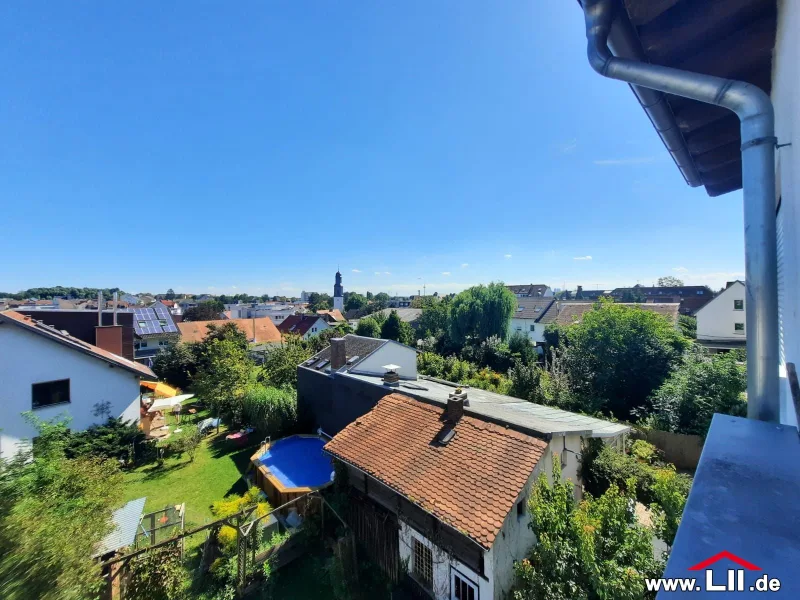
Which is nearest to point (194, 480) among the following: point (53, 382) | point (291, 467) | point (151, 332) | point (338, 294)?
point (291, 467)

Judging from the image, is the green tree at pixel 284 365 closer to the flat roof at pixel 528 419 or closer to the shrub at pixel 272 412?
the shrub at pixel 272 412

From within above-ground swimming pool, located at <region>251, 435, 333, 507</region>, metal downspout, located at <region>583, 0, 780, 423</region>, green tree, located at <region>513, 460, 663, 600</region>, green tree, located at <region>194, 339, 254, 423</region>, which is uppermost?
metal downspout, located at <region>583, 0, 780, 423</region>

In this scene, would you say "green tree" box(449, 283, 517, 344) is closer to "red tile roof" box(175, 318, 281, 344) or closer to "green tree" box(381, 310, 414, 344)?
"green tree" box(381, 310, 414, 344)

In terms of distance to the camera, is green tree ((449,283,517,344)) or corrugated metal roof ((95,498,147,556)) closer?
corrugated metal roof ((95,498,147,556))

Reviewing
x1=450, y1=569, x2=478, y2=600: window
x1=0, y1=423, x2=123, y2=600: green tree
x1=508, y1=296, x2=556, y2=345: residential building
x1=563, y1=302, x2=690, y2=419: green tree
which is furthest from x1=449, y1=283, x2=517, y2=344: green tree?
x1=0, y1=423, x2=123, y2=600: green tree

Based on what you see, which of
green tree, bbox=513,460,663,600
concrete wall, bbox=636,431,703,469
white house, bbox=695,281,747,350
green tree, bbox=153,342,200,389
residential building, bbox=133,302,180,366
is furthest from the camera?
residential building, bbox=133,302,180,366

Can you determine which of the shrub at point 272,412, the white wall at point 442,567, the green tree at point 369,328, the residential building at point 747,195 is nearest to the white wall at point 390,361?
the shrub at point 272,412

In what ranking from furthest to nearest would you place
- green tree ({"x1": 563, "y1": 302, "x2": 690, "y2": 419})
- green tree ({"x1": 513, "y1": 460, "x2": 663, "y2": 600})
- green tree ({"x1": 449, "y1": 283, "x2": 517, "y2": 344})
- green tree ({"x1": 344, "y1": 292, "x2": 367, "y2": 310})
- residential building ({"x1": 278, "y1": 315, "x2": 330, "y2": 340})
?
1. green tree ({"x1": 344, "y1": 292, "x2": 367, "y2": 310})
2. residential building ({"x1": 278, "y1": 315, "x2": 330, "y2": 340})
3. green tree ({"x1": 449, "y1": 283, "x2": 517, "y2": 344})
4. green tree ({"x1": 563, "y1": 302, "x2": 690, "y2": 419})
5. green tree ({"x1": 513, "y1": 460, "x2": 663, "y2": 600})

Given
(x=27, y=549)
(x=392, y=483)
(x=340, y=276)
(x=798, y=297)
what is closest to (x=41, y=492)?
→ (x=27, y=549)
